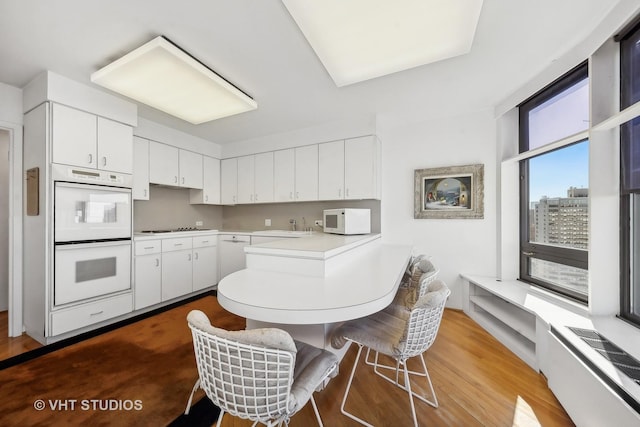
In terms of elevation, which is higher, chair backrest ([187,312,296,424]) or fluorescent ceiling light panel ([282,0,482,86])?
fluorescent ceiling light panel ([282,0,482,86])

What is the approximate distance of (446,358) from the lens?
6.62ft

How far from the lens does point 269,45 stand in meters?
1.79

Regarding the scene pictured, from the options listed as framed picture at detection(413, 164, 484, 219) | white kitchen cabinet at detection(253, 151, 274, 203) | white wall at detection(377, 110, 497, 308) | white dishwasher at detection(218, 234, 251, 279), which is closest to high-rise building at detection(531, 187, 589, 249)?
white wall at detection(377, 110, 497, 308)

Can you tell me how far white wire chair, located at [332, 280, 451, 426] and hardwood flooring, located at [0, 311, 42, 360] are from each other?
281cm

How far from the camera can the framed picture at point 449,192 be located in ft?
9.55

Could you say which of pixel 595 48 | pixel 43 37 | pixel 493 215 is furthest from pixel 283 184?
pixel 595 48

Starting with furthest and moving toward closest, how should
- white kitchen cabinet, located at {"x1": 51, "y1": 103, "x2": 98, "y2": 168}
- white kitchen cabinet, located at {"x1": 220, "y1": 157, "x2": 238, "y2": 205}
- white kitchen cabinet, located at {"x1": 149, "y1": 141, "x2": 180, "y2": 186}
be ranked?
white kitchen cabinet, located at {"x1": 220, "y1": 157, "x2": 238, "y2": 205}
white kitchen cabinet, located at {"x1": 149, "y1": 141, "x2": 180, "y2": 186}
white kitchen cabinet, located at {"x1": 51, "y1": 103, "x2": 98, "y2": 168}

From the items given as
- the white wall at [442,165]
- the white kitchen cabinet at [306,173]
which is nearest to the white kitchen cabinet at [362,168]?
the white wall at [442,165]

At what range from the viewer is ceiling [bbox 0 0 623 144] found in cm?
150

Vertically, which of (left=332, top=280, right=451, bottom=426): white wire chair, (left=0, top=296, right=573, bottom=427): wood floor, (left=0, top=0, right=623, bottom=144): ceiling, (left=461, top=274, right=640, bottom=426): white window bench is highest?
(left=0, top=0, right=623, bottom=144): ceiling

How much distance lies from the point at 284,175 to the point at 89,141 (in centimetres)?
222

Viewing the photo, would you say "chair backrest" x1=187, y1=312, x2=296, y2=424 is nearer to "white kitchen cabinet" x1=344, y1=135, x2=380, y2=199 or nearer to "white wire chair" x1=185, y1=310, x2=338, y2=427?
"white wire chair" x1=185, y1=310, x2=338, y2=427

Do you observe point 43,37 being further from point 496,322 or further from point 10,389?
point 496,322

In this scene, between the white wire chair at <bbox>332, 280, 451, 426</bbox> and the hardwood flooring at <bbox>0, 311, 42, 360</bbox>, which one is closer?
the white wire chair at <bbox>332, 280, 451, 426</bbox>
